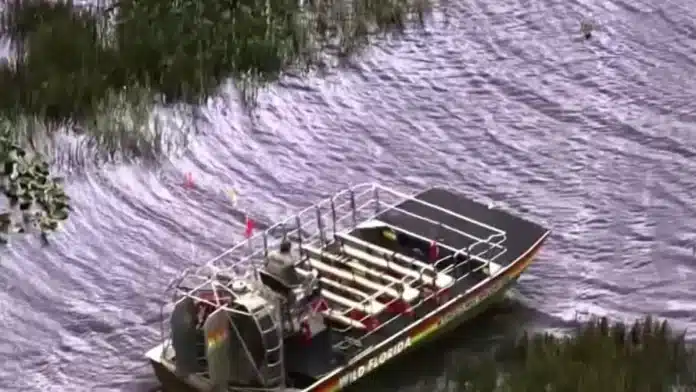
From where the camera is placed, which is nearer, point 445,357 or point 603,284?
point 445,357

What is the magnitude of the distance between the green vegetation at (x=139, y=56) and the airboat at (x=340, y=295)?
108 inches

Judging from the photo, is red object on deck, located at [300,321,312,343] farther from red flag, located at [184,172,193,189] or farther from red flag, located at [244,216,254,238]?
red flag, located at [184,172,193,189]

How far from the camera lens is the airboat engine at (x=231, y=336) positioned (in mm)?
9992

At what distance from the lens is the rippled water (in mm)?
12180

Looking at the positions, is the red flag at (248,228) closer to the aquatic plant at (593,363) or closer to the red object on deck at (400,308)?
the red object on deck at (400,308)

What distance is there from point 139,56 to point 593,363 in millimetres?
7009

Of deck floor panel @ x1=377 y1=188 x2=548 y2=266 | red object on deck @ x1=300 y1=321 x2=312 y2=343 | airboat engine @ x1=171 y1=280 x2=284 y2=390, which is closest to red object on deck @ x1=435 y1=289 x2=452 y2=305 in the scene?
deck floor panel @ x1=377 y1=188 x2=548 y2=266

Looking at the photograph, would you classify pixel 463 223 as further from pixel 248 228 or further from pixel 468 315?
pixel 248 228

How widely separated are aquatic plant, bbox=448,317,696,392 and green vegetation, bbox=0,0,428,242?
4.65m

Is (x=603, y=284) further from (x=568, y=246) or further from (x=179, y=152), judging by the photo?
(x=179, y=152)

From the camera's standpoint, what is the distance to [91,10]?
17.2 metres

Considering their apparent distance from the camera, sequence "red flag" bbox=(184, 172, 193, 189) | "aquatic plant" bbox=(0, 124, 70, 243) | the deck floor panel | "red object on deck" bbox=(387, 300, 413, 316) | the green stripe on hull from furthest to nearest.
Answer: "red flag" bbox=(184, 172, 193, 189) < "aquatic plant" bbox=(0, 124, 70, 243) < the deck floor panel < the green stripe on hull < "red object on deck" bbox=(387, 300, 413, 316)

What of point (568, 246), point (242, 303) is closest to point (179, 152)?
point (568, 246)

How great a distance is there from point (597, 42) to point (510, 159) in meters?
3.20
